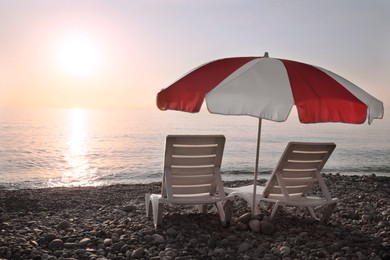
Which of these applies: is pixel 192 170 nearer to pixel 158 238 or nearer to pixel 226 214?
pixel 226 214

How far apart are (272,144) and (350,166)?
12.5m

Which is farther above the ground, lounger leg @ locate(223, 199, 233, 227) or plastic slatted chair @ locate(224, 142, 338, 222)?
plastic slatted chair @ locate(224, 142, 338, 222)

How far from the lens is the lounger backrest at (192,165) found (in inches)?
226

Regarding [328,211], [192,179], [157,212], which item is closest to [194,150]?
[192,179]

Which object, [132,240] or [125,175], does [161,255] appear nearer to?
[132,240]

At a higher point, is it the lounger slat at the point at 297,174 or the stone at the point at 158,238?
the lounger slat at the point at 297,174

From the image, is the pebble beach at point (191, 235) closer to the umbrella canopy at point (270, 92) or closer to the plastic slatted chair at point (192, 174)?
the plastic slatted chair at point (192, 174)

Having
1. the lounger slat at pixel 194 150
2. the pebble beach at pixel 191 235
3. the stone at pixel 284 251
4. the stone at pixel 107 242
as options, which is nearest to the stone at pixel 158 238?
the pebble beach at pixel 191 235

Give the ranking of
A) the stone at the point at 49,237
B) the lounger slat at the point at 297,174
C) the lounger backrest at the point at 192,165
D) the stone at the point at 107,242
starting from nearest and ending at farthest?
the stone at the point at 107,242 → the stone at the point at 49,237 → the lounger backrest at the point at 192,165 → the lounger slat at the point at 297,174

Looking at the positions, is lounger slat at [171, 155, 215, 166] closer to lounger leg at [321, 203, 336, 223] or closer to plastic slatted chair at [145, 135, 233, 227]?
plastic slatted chair at [145, 135, 233, 227]

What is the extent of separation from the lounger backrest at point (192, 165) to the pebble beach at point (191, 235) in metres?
0.44

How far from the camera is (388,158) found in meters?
27.6

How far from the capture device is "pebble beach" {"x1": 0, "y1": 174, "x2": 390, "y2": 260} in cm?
495

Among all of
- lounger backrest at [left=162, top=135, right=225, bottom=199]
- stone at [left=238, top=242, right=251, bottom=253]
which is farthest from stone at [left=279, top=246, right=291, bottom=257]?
lounger backrest at [left=162, top=135, right=225, bottom=199]
